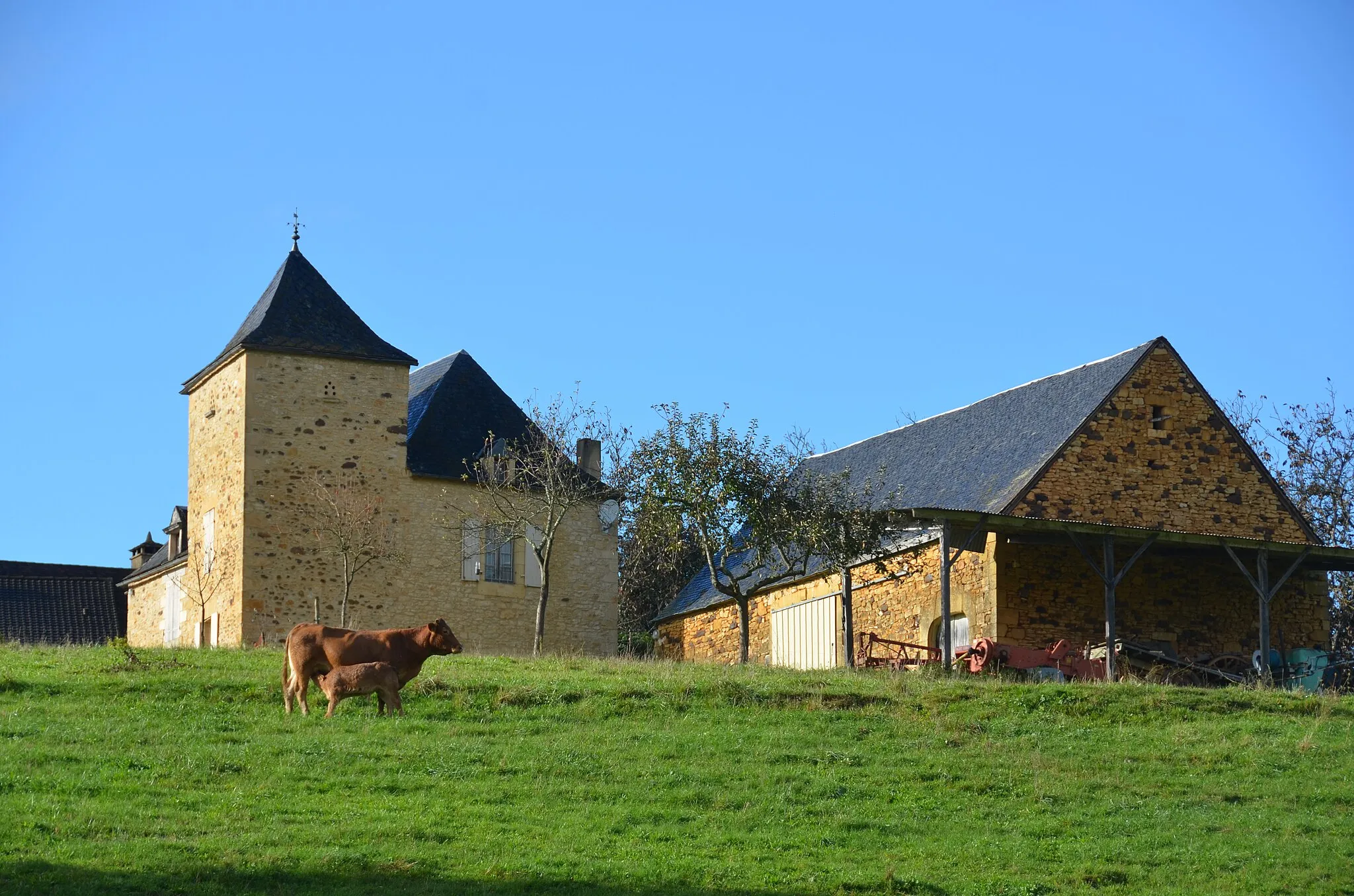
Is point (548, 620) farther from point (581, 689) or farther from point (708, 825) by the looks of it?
point (708, 825)

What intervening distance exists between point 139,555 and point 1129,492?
2553 centimetres

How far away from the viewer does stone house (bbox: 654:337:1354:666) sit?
2511 centimetres

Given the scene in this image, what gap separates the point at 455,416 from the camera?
32.1 metres

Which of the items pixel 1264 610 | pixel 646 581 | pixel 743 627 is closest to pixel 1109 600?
pixel 1264 610

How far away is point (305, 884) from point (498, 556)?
18.9 metres

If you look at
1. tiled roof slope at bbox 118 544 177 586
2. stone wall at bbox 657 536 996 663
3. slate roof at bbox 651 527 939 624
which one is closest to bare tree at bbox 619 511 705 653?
slate roof at bbox 651 527 939 624

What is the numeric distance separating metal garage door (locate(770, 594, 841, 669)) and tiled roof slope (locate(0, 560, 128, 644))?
2028 centimetres

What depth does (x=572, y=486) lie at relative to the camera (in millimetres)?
30156

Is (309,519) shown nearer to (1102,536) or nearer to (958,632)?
(958,632)

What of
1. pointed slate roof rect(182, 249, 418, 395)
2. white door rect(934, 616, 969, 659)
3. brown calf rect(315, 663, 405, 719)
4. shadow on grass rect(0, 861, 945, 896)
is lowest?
shadow on grass rect(0, 861, 945, 896)

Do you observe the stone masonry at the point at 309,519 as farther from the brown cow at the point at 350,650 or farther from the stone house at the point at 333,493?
the brown cow at the point at 350,650

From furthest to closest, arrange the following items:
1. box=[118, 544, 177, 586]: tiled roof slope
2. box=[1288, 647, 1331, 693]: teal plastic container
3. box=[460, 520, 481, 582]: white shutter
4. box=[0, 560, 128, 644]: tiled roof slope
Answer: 1. box=[0, 560, 128, 644]: tiled roof slope
2. box=[118, 544, 177, 586]: tiled roof slope
3. box=[460, 520, 481, 582]: white shutter
4. box=[1288, 647, 1331, 693]: teal plastic container

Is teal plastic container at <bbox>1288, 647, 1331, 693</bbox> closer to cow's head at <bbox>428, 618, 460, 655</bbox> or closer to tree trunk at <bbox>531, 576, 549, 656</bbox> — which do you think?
tree trunk at <bbox>531, 576, 549, 656</bbox>

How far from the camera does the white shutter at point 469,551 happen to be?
29.8 metres
